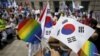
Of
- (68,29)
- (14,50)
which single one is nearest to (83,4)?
(14,50)

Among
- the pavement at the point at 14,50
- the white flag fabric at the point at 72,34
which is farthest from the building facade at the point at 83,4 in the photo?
the white flag fabric at the point at 72,34

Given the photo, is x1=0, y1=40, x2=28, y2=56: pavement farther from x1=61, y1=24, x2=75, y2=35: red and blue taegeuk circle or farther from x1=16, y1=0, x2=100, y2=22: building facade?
x1=16, y1=0, x2=100, y2=22: building facade

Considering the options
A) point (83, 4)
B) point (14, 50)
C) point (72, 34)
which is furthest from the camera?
point (83, 4)

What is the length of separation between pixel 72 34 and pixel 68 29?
0.50 feet

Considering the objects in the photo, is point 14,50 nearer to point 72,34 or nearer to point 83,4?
point 72,34

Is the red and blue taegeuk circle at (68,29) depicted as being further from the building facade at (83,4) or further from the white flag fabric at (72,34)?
the building facade at (83,4)

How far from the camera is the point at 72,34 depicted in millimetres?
5617

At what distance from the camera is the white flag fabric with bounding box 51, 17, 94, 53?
18.1ft

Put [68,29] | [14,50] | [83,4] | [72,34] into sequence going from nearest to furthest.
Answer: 1. [72,34]
2. [68,29]
3. [14,50]
4. [83,4]

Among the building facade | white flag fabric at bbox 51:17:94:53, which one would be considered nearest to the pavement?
white flag fabric at bbox 51:17:94:53

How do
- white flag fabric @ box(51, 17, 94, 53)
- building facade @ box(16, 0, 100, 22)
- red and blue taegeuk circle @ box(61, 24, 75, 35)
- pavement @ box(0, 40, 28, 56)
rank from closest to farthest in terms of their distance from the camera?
white flag fabric @ box(51, 17, 94, 53), red and blue taegeuk circle @ box(61, 24, 75, 35), pavement @ box(0, 40, 28, 56), building facade @ box(16, 0, 100, 22)

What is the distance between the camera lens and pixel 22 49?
15.0 meters

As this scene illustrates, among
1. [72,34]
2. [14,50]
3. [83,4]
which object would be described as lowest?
[83,4]

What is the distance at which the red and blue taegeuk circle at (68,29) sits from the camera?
5.68 metres
